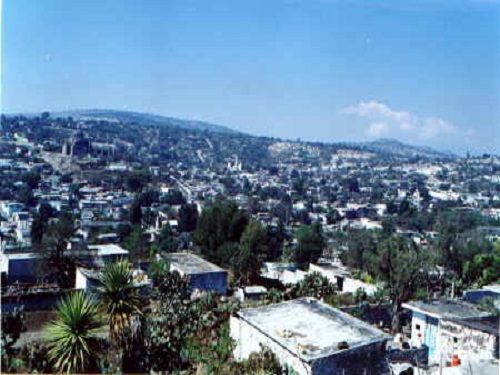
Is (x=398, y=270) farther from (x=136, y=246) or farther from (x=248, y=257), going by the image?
(x=136, y=246)

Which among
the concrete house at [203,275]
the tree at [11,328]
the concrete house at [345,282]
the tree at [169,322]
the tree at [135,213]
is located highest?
the tree at [11,328]

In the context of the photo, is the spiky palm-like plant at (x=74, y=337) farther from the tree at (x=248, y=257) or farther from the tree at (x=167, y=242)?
the tree at (x=167, y=242)

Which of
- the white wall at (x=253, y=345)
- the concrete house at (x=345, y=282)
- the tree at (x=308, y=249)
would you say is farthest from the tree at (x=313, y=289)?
the tree at (x=308, y=249)

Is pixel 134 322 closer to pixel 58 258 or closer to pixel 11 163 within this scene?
pixel 58 258

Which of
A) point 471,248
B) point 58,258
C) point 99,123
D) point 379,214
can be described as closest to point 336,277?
point 471,248

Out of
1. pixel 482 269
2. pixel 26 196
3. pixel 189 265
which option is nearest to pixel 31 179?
pixel 26 196
